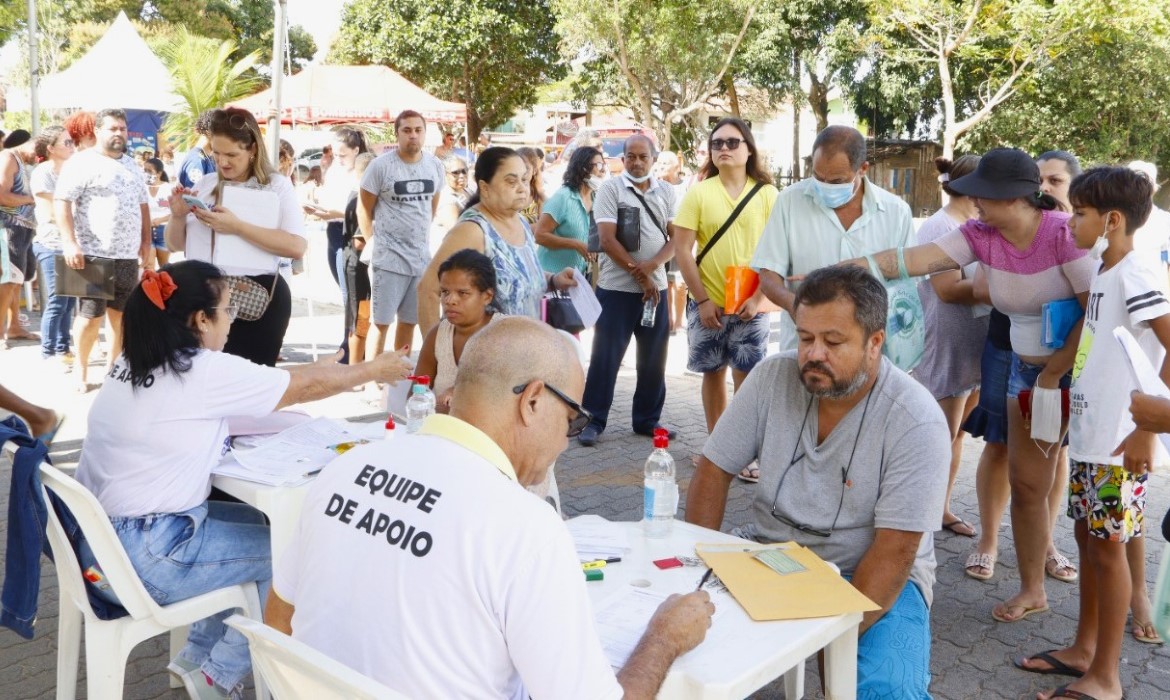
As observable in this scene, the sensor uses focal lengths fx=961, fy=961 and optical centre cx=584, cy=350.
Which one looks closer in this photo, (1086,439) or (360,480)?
(360,480)

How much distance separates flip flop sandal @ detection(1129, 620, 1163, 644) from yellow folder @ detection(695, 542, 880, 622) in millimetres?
2126

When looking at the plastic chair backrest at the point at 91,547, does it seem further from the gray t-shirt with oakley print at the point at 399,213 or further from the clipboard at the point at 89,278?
the clipboard at the point at 89,278

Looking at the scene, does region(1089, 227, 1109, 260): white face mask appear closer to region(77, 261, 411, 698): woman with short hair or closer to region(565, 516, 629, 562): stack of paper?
region(565, 516, 629, 562): stack of paper

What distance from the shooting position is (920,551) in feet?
8.88

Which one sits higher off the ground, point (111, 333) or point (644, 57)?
point (644, 57)

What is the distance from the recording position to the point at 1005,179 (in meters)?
3.59

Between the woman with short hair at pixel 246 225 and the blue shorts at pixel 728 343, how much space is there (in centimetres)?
223

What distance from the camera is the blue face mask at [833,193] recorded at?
14.3 feet

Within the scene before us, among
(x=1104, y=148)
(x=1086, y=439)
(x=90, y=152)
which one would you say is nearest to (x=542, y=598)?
(x=1086, y=439)

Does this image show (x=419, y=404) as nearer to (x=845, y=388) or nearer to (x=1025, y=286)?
(x=845, y=388)

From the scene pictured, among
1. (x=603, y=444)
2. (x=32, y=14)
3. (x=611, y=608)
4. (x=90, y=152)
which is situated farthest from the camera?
(x=32, y=14)

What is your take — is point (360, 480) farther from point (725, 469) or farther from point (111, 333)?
point (111, 333)

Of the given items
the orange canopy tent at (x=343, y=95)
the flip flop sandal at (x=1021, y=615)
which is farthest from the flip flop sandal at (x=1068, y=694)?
the orange canopy tent at (x=343, y=95)

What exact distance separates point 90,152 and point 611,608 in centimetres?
645
